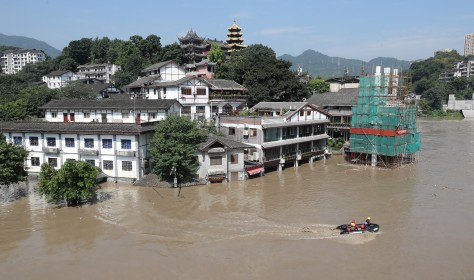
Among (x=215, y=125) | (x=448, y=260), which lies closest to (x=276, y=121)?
(x=215, y=125)

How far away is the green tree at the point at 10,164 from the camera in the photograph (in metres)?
27.0

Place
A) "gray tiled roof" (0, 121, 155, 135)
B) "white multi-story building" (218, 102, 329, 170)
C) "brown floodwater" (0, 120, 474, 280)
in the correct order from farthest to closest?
"white multi-story building" (218, 102, 329, 170)
"gray tiled roof" (0, 121, 155, 135)
"brown floodwater" (0, 120, 474, 280)

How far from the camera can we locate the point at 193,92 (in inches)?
1905

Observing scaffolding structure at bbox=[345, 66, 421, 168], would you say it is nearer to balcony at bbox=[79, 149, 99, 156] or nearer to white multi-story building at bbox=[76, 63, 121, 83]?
balcony at bbox=[79, 149, 99, 156]

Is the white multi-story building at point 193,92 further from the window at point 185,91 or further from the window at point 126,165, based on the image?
the window at point 126,165

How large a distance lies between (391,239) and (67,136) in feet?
88.0

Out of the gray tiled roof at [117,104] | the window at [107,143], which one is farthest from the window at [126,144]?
the gray tiled roof at [117,104]

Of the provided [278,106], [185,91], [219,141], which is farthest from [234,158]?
[185,91]

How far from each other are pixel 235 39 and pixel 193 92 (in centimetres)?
5639

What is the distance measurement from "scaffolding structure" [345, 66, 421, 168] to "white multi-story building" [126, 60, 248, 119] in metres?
17.5

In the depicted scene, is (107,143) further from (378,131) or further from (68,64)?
(68,64)

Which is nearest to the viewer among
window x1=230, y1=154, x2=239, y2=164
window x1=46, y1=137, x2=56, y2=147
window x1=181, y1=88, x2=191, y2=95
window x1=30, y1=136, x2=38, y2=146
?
window x1=230, y1=154, x2=239, y2=164

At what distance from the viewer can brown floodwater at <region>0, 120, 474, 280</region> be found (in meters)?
17.6

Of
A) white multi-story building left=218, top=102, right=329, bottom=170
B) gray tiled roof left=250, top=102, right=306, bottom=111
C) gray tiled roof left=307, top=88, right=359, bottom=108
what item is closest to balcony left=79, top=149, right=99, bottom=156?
white multi-story building left=218, top=102, right=329, bottom=170
